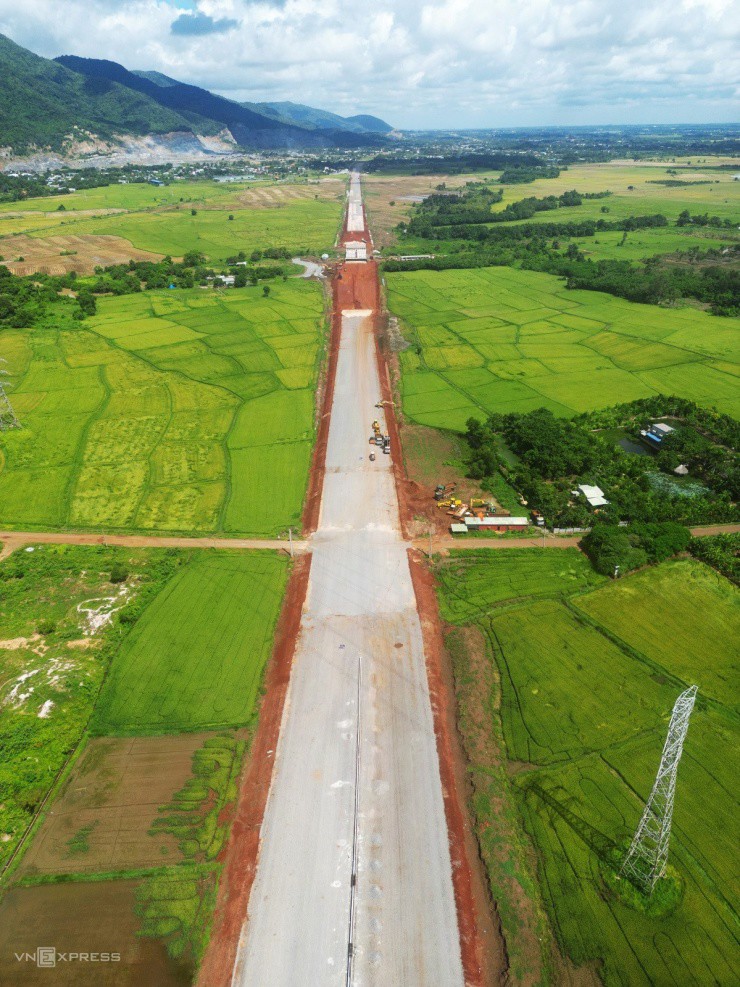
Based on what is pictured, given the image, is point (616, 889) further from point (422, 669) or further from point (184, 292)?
point (184, 292)

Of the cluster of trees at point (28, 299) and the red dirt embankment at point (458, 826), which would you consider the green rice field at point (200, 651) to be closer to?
the red dirt embankment at point (458, 826)

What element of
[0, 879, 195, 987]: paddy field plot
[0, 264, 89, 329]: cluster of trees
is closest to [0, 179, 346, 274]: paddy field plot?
[0, 264, 89, 329]: cluster of trees

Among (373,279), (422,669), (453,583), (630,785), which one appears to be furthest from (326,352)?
(630,785)

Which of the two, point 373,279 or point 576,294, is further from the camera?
point 373,279

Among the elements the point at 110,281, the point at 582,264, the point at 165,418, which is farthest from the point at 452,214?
the point at 165,418

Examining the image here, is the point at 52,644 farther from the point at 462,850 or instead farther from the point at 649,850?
the point at 649,850

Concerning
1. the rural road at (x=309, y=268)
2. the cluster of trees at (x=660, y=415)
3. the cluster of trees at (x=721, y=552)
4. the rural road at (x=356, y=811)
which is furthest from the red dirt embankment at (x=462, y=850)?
the rural road at (x=309, y=268)
